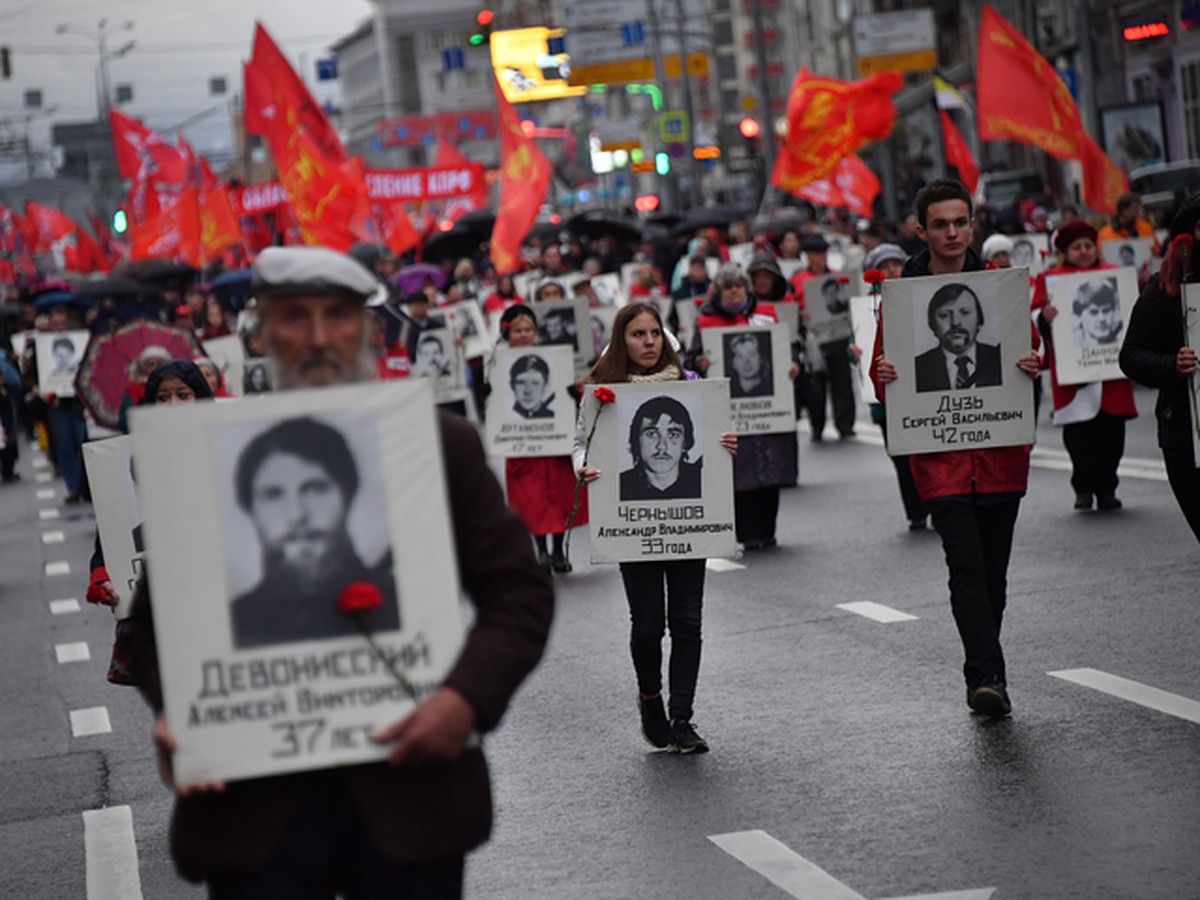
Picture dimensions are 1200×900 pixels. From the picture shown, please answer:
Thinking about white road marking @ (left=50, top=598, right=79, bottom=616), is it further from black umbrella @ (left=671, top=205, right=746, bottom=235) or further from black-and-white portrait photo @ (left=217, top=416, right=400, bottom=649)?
black umbrella @ (left=671, top=205, right=746, bottom=235)

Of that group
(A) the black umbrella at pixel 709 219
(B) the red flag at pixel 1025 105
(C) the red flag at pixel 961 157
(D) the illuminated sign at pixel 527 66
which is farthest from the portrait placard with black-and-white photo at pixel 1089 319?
(D) the illuminated sign at pixel 527 66

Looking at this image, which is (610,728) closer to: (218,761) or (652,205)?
(218,761)

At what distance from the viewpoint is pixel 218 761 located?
12.8 ft

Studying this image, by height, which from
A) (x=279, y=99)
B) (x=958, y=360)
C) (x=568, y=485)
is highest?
(x=279, y=99)

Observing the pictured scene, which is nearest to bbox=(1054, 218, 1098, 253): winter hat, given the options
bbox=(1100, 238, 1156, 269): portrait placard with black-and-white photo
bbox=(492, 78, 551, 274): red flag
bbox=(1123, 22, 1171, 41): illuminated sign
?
bbox=(1100, 238, 1156, 269): portrait placard with black-and-white photo

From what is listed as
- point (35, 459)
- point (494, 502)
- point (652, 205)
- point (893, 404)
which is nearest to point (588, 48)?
point (35, 459)

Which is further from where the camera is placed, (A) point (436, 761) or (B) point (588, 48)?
(B) point (588, 48)

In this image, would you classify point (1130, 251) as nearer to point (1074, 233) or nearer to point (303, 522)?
point (1074, 233)

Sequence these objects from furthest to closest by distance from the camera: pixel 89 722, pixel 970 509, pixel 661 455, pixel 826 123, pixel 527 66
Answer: pixel 527 66 → pixel 826 123 → pixel 89 722 → pixel 661 455 → pixel 970 509

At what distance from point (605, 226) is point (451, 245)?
3081 millimetres

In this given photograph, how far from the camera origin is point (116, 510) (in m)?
8.02

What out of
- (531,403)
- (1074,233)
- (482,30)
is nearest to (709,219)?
(482,30)

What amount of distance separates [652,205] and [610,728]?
232 feet

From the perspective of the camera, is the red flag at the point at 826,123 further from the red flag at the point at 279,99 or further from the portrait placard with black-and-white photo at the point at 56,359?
the portrait placard with black-and-white photo at the point at 56,359
